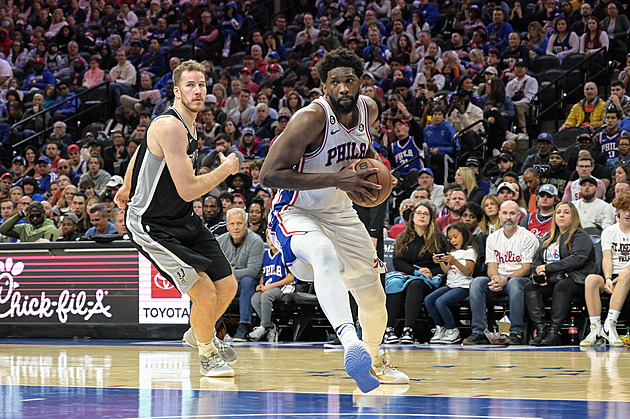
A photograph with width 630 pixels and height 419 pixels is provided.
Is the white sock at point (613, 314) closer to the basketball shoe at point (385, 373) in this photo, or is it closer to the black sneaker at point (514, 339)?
the black sneaker at point (514, 339)

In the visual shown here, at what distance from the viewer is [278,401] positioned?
4.49 metres

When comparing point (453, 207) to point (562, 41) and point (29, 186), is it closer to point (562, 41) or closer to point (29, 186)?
point (562, 41)

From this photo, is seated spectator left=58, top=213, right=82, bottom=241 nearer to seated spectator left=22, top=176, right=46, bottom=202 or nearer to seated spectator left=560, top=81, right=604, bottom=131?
seated spectator left=22, top=176, right=46, bottom=202

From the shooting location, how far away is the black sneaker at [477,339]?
29.1ft

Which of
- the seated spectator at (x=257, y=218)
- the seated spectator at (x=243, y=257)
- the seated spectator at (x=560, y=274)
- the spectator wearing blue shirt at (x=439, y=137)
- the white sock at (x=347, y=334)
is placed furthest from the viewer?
the spectator wearing blue shirt at (x=439, y=137)

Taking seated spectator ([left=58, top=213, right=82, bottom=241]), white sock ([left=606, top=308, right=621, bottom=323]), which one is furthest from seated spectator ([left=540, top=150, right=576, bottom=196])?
seated spectator ([left=58, top=213, right=82, bottom=241])

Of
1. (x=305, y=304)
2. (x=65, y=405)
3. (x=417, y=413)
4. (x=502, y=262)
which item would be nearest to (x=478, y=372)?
(x=417, y=413)

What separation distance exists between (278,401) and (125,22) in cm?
1774

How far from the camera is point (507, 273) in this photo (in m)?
9.20

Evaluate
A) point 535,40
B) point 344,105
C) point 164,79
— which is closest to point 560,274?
point 344,105

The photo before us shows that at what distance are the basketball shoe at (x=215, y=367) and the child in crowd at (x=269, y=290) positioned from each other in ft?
12.8

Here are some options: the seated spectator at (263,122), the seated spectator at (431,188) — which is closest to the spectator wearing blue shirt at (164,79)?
the seated spectator at (263,122)

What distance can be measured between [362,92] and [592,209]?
15.5 feet

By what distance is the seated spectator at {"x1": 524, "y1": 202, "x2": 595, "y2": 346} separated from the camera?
873 cm
